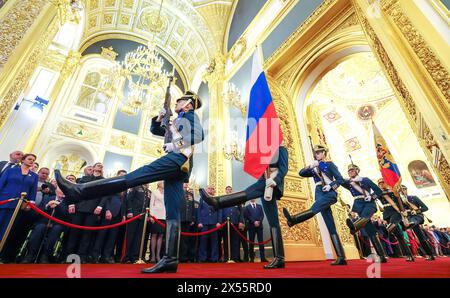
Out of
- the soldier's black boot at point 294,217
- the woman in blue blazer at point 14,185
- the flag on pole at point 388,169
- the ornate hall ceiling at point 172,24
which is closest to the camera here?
the soldier's black boot at point 294,217

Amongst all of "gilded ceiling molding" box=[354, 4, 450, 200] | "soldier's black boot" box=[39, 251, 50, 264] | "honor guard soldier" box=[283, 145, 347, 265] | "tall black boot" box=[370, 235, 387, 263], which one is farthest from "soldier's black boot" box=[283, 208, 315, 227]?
"soldier's black boot" box=[39, 251, 50, 264]

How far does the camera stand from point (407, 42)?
A: 2912 millimetres

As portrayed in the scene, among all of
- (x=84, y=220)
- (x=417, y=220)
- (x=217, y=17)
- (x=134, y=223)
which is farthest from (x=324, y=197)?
(x=217, y=17)

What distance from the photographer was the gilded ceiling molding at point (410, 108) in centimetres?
245

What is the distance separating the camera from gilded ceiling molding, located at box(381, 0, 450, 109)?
246 cm

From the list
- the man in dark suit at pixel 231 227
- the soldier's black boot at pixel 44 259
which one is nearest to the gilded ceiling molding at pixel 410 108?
the man in dark suit at pixel 231 227

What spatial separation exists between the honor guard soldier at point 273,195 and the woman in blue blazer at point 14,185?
2925 mm

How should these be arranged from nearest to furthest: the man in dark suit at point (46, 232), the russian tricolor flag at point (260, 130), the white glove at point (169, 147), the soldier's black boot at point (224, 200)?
the white glove at point (169, 147) < the soldier's black boot at point (224, 200) < the russian tricolor flag at point (260, 130) < the man in dark suit at point (46, 232)

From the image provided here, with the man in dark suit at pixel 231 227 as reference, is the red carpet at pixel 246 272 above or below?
below

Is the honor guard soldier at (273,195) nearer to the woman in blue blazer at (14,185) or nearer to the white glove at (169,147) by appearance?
the white glove at (169,147)

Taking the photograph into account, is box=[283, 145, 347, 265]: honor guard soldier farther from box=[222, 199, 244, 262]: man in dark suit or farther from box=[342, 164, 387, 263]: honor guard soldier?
box=[222, 199, 244, 262]: man in dark suit
